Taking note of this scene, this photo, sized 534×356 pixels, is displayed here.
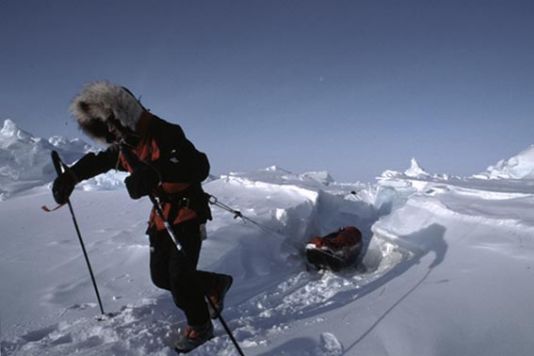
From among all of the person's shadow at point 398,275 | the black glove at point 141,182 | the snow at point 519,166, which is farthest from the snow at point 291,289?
the snow at point 519,166

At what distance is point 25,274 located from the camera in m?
3.66

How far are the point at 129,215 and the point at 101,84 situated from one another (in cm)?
480

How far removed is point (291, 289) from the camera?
3.98 m

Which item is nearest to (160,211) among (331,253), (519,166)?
(331,253)

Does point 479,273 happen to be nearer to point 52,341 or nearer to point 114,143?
point 114,143

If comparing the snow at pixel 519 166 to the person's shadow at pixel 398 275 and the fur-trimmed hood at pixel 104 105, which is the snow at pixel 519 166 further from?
the fur-trimmed hood at pixel 104 105

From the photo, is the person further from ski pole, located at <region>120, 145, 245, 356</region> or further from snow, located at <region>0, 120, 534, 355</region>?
snow, located at <region>0, 120, 534, 355</region>

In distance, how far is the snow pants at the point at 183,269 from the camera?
2473 millimetres

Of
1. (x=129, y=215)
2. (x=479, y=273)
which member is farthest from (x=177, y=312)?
(x=129, y=215)

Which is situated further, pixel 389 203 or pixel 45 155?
pixel 45 155

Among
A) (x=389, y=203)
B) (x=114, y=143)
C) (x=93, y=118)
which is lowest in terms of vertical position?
(x=389, y=203)

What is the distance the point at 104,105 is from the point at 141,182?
624mm

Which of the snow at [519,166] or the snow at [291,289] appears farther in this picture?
the snow at [519,166]

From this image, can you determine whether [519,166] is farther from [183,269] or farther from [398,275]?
[183,269]
